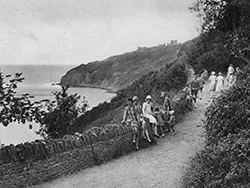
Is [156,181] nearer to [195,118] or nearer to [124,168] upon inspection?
[124,168]

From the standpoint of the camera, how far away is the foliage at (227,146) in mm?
7145

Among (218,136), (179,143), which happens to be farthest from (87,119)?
(218,136)

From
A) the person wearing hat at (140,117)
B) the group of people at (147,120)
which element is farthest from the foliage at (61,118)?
the person wearing hat at (140,117)

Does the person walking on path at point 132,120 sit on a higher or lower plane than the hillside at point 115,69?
lower

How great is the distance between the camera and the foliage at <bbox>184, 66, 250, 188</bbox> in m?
7.14

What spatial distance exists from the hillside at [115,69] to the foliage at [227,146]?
335 feet

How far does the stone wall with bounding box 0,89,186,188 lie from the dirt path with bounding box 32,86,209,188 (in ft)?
0.93

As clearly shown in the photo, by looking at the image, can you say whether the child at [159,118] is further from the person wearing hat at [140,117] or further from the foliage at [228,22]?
the foliage at [228,22]

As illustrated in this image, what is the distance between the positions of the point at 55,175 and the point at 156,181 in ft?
9.21

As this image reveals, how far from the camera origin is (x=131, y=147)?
13.2 metres

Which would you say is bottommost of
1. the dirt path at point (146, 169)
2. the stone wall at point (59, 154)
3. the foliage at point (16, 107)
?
the dirt path at point (146, 169)

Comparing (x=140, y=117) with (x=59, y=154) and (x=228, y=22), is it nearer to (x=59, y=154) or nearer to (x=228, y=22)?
(x=59, y=154)

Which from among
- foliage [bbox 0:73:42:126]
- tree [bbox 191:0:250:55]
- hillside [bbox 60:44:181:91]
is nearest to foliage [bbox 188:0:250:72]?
tree [bbox 191:0:250:55]

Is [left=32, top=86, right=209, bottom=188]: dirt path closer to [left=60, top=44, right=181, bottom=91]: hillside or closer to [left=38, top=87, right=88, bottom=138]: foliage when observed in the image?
[left=38, top=87, right=88, bottom=138]: foliage
